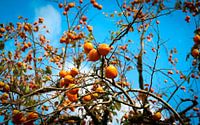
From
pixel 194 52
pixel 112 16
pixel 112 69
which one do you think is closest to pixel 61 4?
pixel 112 16

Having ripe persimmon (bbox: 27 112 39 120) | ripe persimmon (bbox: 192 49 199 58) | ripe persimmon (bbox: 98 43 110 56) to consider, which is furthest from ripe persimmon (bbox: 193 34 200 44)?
ripe persimmon (bbox: 27 112 39 120)

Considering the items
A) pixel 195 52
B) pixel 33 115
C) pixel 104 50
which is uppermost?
pixel 195 52

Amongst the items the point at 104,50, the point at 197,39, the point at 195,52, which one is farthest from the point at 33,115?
the point at 197,39

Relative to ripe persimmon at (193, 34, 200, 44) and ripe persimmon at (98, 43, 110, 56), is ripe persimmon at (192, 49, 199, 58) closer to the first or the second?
ripe persimmon at (193, 34, 200, 44)

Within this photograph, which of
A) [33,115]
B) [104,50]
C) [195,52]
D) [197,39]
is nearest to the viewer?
[104,50]

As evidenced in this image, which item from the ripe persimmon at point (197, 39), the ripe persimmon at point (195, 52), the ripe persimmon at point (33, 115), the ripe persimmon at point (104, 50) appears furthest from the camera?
the ripe persimmon at point (197, 39)

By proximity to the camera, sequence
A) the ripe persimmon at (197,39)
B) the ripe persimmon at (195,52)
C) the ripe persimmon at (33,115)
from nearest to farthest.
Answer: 1. the ripe persimmon at (33,115)
2. the ripe persimmon at (195,52)
3. the ripe persimmon at (197,39)

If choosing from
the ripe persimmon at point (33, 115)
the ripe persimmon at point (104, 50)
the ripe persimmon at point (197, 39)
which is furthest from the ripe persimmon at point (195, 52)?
the ripe persimmon at point (33, 115)

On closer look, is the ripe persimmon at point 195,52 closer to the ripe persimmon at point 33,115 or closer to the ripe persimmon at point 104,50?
the ripe persimmon at point 104,50

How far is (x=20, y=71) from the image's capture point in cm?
339

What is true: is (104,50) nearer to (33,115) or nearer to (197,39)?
(33,115)

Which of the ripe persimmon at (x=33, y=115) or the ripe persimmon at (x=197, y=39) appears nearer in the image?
the ripe persimmon at (x=33, y=115)

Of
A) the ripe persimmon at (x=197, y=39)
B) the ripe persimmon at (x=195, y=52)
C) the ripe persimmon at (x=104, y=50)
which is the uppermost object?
the ripe persimmon at (x=197, y=39)

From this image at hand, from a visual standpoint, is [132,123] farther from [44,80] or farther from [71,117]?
[71,117]
